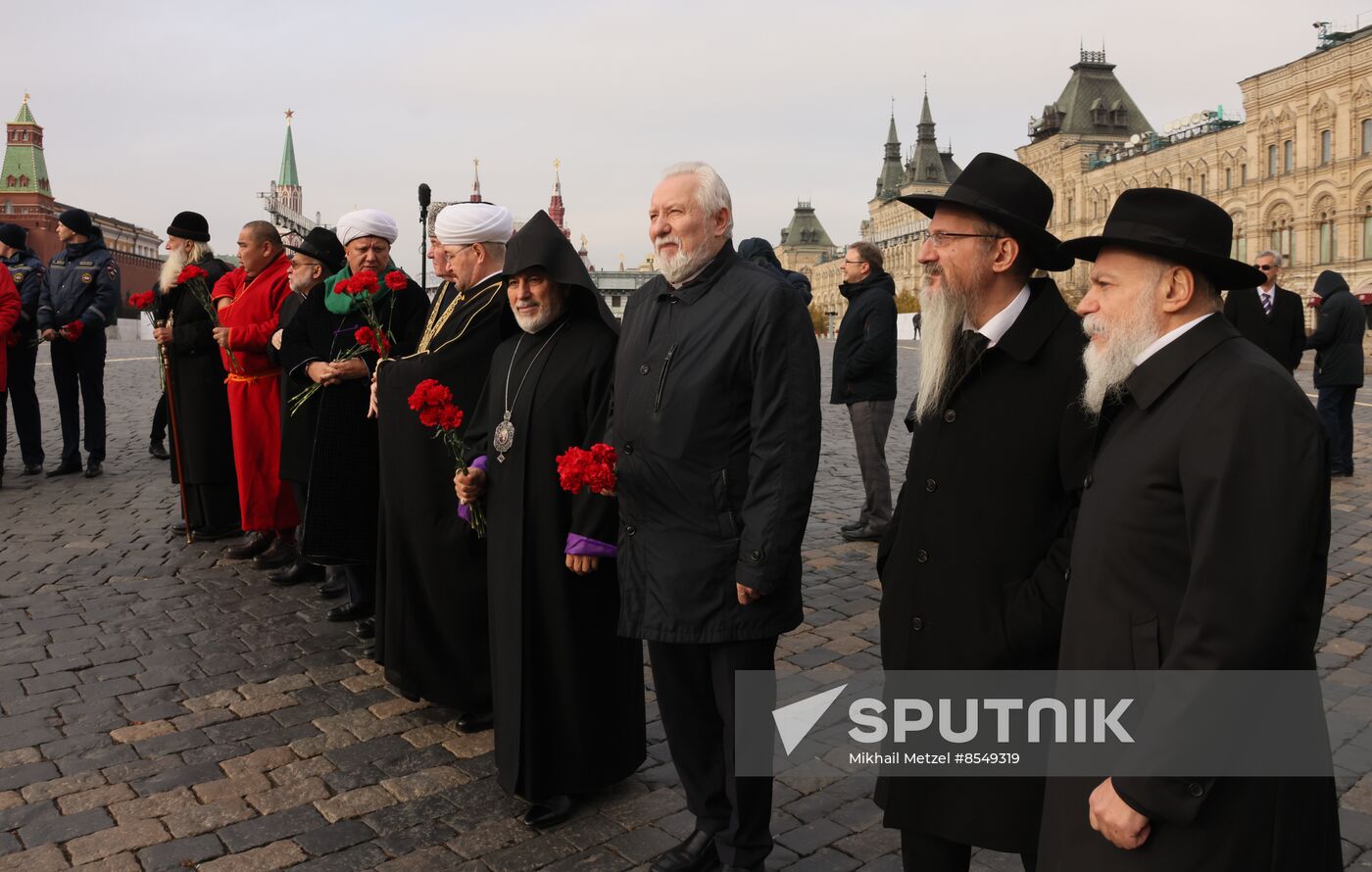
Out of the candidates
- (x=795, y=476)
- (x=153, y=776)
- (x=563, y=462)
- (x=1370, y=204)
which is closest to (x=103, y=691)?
(x=153, y=776)

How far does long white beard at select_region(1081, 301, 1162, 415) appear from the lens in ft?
7.48

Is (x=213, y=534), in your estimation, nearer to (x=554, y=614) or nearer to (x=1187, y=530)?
(x=554, y=614)

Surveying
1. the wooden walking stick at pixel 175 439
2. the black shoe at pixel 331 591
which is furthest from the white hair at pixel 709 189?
the wooden walking stick at pixel 175 439

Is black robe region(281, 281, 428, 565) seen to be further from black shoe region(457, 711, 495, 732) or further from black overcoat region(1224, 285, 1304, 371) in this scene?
black overcoat region(1224, 285, 1304, 371)

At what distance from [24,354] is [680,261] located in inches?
386

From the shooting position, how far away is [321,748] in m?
4.46

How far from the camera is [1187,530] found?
2.09 meters

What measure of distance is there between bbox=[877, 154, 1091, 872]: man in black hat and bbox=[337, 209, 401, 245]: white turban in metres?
3.58

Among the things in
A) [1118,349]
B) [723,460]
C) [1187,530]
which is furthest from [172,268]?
[1187,530]

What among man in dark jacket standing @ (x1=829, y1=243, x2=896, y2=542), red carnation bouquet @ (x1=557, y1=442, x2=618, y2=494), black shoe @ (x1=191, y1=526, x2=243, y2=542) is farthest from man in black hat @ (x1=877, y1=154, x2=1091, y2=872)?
black shoe @ (x1=191, y1=526, x2=243, y2=542)

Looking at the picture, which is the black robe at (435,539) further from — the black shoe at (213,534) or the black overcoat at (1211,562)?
the black shoe at (213,534)

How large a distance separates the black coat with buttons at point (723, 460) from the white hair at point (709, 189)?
0.49ft

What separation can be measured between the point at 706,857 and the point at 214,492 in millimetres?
5843

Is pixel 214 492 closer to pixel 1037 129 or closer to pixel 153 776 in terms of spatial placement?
pixel 153 776
